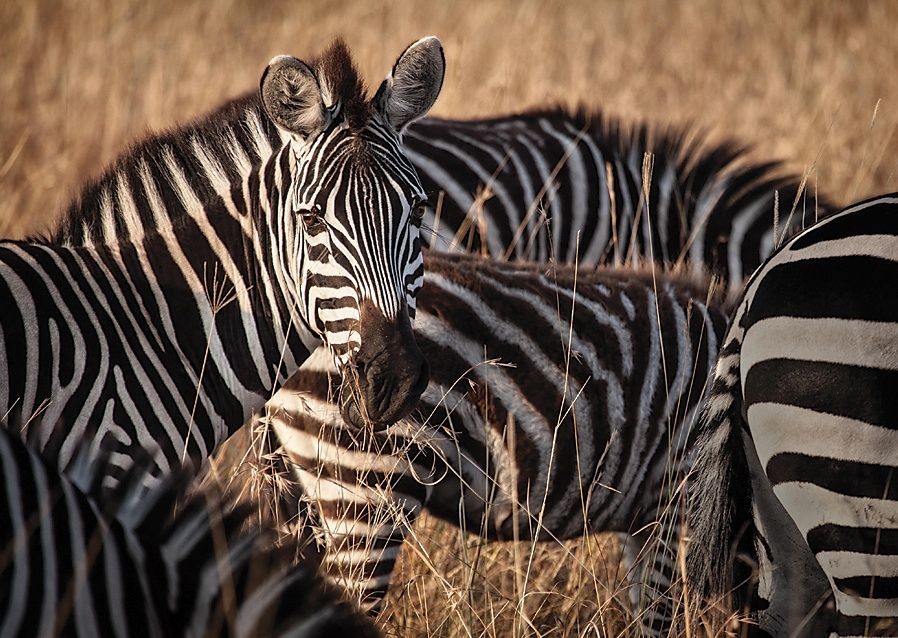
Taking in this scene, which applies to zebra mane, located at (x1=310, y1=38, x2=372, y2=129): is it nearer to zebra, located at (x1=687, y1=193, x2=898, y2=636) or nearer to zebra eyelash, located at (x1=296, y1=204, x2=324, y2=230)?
zebra eyelash, located at (x1=296, y1=204, x2=324, y2=230)

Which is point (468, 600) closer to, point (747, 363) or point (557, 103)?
point (747, 363)

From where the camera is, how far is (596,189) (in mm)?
6891

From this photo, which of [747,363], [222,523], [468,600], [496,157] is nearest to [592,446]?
[468,600]

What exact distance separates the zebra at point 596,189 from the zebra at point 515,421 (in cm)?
202

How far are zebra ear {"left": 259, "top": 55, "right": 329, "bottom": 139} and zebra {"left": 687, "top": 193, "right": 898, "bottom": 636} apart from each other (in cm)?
150

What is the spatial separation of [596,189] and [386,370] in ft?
12.5

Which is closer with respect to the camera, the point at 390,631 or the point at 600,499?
the point at 390,631

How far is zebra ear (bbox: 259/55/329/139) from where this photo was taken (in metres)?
3.61

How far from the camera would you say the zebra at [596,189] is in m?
6.48

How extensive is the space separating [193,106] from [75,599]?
8166 mm

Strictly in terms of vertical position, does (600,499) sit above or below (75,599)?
below

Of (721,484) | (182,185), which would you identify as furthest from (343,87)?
(721,484)

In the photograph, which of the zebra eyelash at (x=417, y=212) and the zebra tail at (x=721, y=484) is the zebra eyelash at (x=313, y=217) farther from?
the zebra tail at (x=721, y=484)

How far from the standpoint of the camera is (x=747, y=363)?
2.96m
